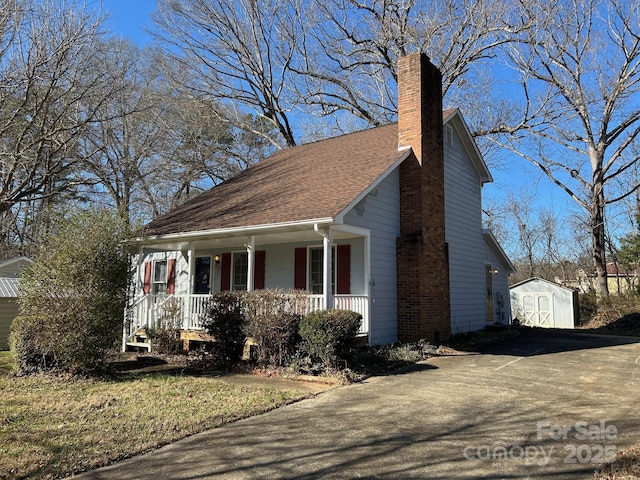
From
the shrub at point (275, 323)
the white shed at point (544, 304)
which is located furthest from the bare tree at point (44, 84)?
the white shed at point (544, 304)

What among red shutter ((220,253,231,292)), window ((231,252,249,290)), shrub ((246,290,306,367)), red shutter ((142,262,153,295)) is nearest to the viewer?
shrub ((246,290,306,367))

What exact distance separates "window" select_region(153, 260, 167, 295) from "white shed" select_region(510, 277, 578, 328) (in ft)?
58.3

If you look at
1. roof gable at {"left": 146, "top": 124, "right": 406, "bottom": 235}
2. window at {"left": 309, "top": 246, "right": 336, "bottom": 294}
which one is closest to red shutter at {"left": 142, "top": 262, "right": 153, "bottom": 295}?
roof gable at {"left": 146, "top": 124, "right": 406, "bottom": 235}

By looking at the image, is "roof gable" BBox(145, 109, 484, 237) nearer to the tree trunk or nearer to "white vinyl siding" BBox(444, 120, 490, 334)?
"white vinyl siding" BBox(444, 120, 490, 334)

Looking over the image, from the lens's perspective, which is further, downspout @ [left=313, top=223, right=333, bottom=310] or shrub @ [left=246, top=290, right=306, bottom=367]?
downspout @ [left=313, top=223, right=333, bottom=310]

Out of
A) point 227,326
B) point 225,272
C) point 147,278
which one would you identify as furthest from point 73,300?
point 147,278

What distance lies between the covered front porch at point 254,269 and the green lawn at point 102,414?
7.29ft

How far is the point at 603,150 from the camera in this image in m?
24.2

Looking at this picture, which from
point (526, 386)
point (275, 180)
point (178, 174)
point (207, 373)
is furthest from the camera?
point (178, 174)

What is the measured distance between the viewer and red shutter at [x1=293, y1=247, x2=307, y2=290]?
12734mm

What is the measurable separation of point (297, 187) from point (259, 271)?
2.88 m

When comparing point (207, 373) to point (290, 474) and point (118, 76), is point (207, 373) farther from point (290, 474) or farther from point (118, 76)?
point (118, 76)

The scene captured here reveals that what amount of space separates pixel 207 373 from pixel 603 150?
23554mm

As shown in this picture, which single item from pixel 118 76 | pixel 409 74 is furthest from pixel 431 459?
pixel 118 76
